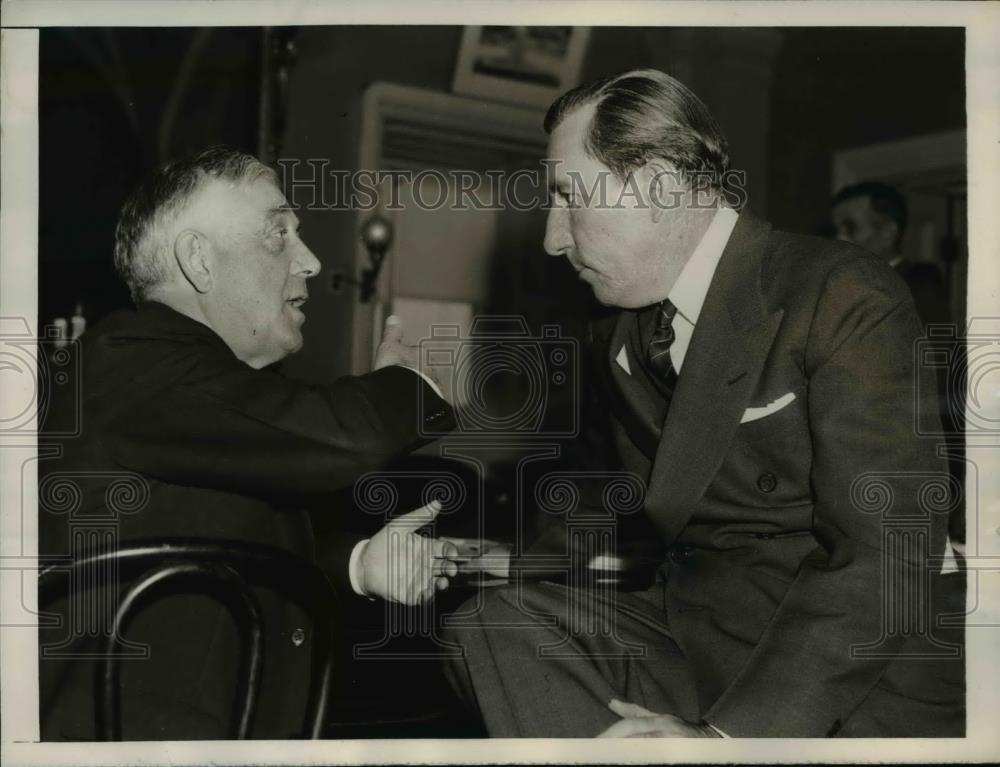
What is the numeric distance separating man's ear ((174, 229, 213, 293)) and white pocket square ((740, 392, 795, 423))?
0.75 metres

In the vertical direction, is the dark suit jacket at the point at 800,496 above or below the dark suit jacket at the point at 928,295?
below

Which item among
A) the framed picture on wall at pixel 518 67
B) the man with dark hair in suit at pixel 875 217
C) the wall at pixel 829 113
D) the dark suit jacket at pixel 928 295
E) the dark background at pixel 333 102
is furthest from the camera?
the wall at pixel 829 113

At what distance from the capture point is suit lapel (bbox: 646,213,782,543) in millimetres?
1154

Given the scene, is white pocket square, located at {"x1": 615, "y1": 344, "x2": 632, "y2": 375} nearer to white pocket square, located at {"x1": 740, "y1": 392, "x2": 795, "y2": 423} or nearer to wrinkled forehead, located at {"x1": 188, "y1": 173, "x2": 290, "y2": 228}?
white pocket square, located at {"x1": 740, "y1": 392, "x2": 795, "y2": 423}

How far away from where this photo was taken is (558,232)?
128 cm

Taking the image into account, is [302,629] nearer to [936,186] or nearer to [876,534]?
[876,534]

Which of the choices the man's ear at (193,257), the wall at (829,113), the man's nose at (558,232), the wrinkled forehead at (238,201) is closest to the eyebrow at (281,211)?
the wrinkled forehead at (238,201)

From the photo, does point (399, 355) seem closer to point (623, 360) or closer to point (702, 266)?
point (623, 360)

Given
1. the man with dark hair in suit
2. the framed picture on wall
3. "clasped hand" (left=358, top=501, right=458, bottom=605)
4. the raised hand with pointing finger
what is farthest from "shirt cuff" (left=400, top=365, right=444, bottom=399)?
the man with dark hair in suit

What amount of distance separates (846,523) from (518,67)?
6.10 feet

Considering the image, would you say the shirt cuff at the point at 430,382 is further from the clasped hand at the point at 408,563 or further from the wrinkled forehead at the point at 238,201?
the wrinkled forehead at the point at 238,201

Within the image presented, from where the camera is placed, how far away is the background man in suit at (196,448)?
1.20m

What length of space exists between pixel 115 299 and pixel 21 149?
0.37 meters

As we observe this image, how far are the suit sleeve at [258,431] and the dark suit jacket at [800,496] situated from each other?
0.36 meters
